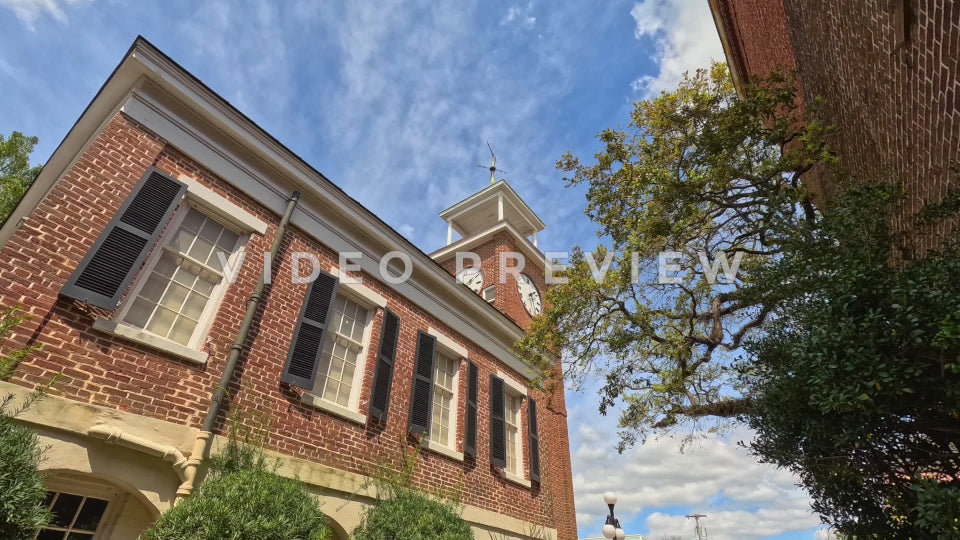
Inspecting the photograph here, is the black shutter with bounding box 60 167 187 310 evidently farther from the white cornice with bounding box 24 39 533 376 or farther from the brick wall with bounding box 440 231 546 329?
the brick wall with bounding box 440 231 546 329

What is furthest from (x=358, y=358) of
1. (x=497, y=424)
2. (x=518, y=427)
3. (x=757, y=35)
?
(x=757, y=35)

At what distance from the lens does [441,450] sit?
9.17 meters

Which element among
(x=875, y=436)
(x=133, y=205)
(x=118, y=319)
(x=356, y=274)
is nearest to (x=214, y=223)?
(x=133, y=205)

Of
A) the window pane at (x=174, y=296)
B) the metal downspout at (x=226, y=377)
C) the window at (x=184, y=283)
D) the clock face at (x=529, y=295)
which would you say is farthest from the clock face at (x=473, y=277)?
the window pane at (x=174, y=296)

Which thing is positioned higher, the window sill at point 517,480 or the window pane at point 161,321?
the window pane at point 161,321

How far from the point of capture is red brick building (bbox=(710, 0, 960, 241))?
4.65 metres

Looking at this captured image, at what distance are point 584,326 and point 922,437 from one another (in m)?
5.64

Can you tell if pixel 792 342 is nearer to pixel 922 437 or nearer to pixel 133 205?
pixel 922 437

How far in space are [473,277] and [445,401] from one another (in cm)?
795

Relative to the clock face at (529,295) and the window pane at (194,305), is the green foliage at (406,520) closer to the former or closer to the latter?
the window pane at (194,305)

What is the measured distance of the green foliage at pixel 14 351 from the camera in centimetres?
441

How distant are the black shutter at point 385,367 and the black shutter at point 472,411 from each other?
7.59 ft

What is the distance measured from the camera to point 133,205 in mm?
5840

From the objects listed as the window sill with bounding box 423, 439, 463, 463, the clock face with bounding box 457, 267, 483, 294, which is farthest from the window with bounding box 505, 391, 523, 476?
the clock face with bounding box 457, 267, 483, 294
